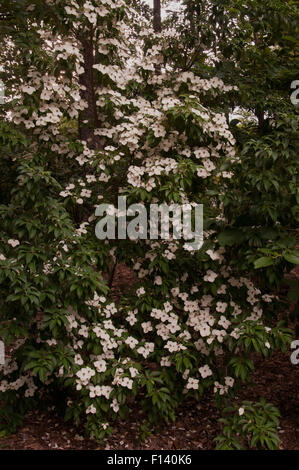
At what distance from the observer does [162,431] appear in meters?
3.07

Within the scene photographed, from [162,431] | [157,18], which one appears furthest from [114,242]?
[157,18]

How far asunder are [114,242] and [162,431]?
1.29 meters

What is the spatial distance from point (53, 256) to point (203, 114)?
1.24 metres

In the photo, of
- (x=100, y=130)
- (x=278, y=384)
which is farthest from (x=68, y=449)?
(x=100, y=130)

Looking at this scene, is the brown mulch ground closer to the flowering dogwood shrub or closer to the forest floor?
the forest floor

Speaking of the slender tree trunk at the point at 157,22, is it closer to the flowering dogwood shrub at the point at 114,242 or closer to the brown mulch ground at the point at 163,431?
the flowering dogwood shrub at the point at 114,242

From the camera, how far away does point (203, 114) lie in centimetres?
282

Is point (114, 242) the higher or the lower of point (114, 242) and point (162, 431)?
the higher

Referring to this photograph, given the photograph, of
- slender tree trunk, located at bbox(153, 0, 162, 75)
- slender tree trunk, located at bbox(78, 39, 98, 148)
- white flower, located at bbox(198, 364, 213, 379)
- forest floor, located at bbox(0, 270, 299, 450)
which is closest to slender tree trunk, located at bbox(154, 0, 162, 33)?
slender tree trunk, located at bbox(153, 0, 162, 75)

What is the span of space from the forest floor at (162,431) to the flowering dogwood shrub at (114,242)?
139 mm

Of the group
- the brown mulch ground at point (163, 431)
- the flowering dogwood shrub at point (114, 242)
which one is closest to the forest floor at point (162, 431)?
the brown mulch ground at point (163, 431)

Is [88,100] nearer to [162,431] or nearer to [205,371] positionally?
[205,371]

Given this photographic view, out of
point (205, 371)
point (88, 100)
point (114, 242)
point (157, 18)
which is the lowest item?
point (205, 371)

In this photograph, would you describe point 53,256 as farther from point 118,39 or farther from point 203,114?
point 118,39
